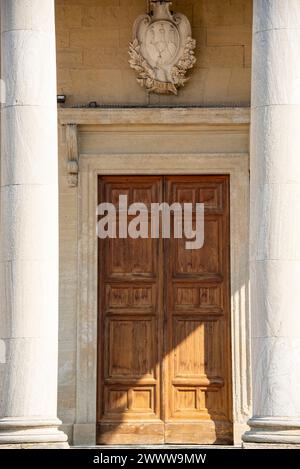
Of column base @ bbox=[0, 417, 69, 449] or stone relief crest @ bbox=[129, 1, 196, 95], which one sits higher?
stone relief crest @ bbox=[129, 1, 196, 95]

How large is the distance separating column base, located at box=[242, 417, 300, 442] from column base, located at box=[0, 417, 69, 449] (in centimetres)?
268

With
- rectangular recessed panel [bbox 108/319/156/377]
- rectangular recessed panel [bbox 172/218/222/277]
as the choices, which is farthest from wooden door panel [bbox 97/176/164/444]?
rectangular recessed panel [bbox 172/218/222/277]

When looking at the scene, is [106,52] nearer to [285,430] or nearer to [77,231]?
[77,231]

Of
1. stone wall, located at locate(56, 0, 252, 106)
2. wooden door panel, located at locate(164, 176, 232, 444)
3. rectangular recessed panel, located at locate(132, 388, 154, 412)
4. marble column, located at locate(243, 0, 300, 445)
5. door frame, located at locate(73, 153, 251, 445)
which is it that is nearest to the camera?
marble column, located at locate(243, 0, 300, 445)

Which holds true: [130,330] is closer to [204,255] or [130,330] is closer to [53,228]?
[204,255]

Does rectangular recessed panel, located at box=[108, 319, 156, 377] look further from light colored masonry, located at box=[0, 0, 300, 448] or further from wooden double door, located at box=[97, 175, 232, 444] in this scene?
light colored masonry, located at box=[0, 0, 300, 448]

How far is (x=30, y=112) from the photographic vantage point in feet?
59.7

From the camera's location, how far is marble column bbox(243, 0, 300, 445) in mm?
17500

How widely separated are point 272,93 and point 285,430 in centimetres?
462

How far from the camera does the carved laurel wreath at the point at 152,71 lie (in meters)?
22.0

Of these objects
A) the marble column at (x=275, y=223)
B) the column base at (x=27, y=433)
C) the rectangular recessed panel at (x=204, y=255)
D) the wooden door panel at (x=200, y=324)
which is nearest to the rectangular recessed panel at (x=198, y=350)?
the wooden door panel at (x=200, y=324)

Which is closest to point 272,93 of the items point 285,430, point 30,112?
point 30,112

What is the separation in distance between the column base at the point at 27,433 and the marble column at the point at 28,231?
0.04ft

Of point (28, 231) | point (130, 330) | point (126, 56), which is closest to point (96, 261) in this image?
point (130, 330)
